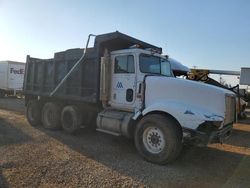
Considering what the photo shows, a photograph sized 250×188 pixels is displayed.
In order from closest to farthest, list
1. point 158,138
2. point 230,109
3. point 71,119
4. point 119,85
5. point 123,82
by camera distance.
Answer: point 158,138 → point 230,109 → point 123,82 → point 119,85 → point 71,119

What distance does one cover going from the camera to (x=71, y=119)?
31.0 feet

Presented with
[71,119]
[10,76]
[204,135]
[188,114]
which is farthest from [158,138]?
[10,76]

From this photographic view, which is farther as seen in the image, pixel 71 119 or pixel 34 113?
pixel 34 113

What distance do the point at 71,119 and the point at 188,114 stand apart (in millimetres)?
Result: 4548

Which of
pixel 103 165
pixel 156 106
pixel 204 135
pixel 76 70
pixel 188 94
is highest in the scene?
pixel 76 70

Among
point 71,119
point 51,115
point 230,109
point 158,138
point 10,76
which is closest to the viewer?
point 158,138

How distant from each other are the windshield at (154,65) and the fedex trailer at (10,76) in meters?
19.5

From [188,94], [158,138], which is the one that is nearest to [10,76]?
[158,138]

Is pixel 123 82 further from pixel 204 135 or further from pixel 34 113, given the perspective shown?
pixel 34 113

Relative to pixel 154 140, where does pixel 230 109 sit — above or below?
above

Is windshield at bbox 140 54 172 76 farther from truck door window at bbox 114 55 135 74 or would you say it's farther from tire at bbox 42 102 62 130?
tire at bbox 42 102 62 130

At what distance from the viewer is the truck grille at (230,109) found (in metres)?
6.62

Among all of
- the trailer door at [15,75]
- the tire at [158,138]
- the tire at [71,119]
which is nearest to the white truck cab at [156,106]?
the tire at [158,138]

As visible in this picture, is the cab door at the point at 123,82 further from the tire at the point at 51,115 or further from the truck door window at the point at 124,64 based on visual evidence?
the tire at the point at 51,115
